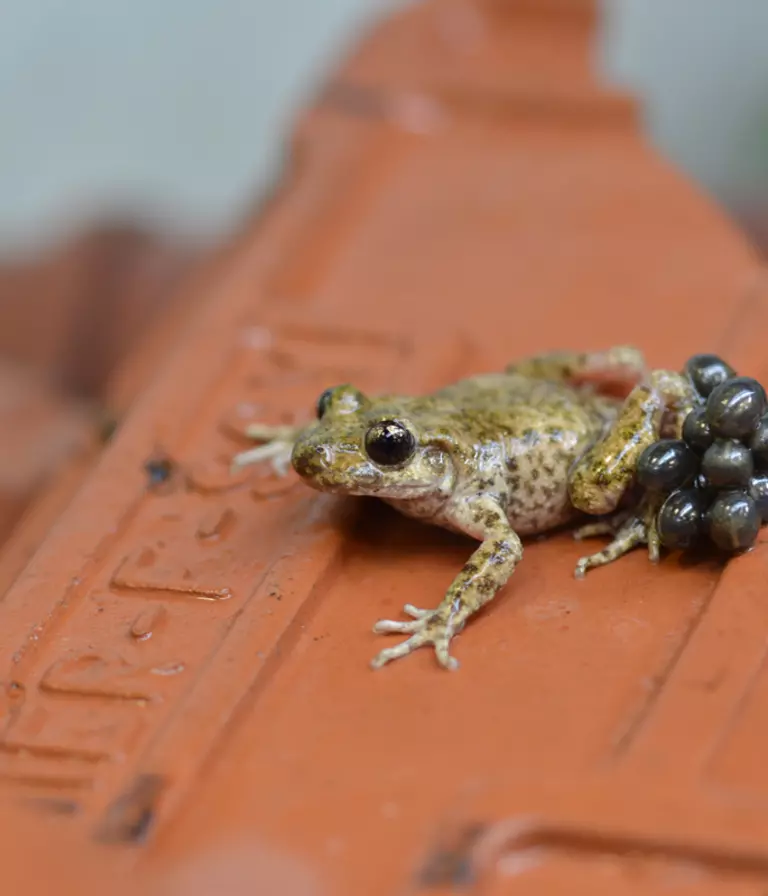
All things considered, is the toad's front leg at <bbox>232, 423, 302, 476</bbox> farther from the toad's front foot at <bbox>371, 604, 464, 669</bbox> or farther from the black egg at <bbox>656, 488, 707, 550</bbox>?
the black egg at <bbox>656, 488, 707, 550</bbox>

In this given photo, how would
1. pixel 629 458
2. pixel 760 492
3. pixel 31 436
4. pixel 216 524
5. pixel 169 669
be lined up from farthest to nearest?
pixel 31 436
pixel 216 524
pixel 629 458
pixel 760 492
pixel 169 669

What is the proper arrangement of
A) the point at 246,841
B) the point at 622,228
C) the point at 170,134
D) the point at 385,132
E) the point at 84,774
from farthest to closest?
the point at 170,134 → the point at 385,132 → the point at 622,228 → the point at 84,774 → the point at 246,841

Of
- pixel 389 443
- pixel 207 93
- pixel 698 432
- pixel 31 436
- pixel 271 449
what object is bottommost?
pixel 31 436

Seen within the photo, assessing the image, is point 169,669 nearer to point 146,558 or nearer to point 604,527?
point 146,558

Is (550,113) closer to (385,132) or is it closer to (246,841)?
(385,132)

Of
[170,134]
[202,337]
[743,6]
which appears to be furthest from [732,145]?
[202,337]

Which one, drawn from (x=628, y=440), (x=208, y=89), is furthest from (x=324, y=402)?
(x=208, y=89)
